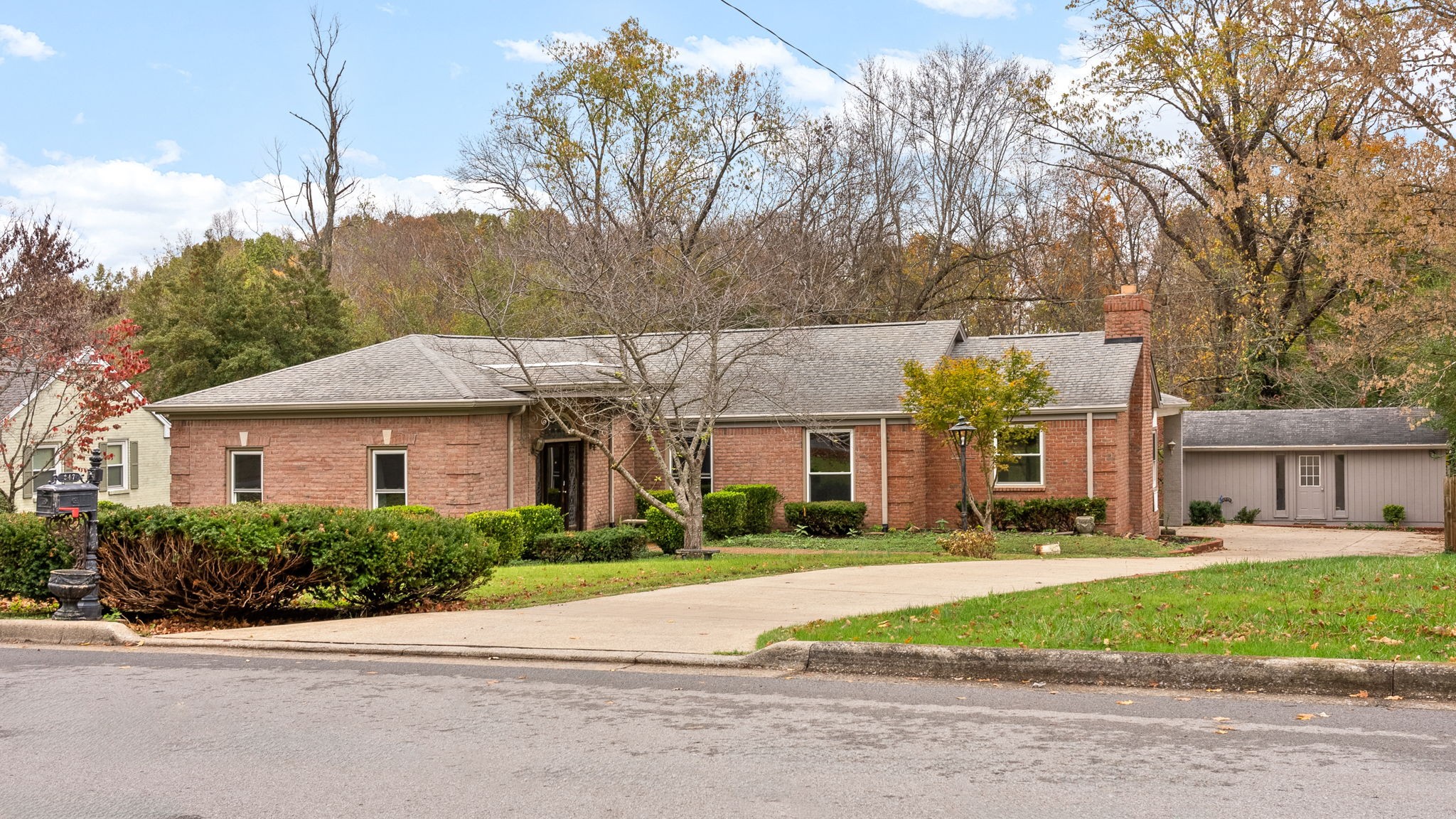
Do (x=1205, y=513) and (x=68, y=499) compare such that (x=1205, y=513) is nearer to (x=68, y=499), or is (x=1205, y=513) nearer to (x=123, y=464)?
(x=123, y=464)

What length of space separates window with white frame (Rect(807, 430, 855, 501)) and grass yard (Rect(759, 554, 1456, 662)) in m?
13.7

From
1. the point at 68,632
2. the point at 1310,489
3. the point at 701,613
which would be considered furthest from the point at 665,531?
the point at 1310,489

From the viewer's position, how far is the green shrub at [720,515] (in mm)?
24969

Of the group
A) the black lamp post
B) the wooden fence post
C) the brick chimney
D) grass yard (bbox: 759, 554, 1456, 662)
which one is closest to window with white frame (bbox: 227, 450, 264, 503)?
the black lamp post

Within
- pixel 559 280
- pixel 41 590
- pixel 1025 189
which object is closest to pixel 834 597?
pixel 41 590

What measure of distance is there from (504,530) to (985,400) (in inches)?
372

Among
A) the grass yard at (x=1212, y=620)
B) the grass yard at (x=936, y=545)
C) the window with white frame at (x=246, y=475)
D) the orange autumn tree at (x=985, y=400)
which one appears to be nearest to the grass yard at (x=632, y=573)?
the grass yard at (x=936, y=545)

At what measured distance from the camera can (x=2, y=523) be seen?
41.3 feet

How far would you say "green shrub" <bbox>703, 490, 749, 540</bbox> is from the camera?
2497 cm

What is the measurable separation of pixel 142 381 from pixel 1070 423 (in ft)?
88.9

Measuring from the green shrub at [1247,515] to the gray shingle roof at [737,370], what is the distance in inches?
421

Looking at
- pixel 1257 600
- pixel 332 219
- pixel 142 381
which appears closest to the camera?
pixel 1257 600

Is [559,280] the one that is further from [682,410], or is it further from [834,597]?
[834,597]

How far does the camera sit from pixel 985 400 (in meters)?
23.0
